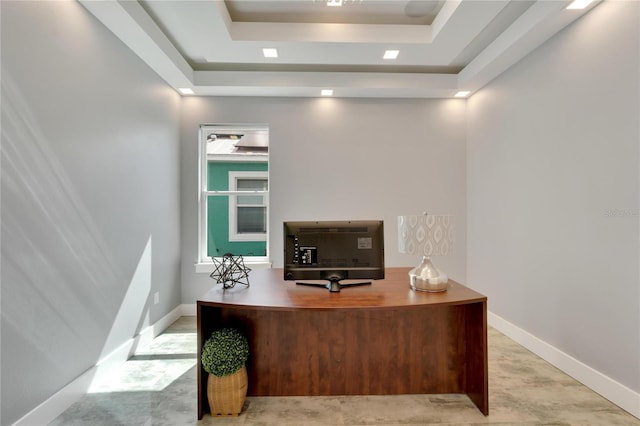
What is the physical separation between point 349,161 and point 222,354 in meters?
2.84

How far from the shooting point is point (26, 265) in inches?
74.5

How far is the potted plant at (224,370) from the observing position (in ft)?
6.57

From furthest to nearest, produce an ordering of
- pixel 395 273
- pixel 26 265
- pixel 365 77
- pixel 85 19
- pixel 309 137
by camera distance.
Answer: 1. pixel 309 137
2. pixel 365 77
3. pixel 395 273
4. pixel 85 19
5. pixel 26 265

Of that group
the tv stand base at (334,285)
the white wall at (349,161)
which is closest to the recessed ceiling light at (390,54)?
the white wall at (349,161)

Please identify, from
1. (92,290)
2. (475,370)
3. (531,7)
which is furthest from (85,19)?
(475,370)

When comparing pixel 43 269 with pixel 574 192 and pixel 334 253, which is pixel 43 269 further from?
pixel 574 192

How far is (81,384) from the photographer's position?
2.28 metres

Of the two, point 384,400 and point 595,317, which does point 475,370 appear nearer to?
point 384,400

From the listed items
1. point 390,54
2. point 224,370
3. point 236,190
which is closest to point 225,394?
point 224,370

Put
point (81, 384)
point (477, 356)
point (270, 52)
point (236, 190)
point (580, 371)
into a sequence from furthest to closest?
point (236, 190)
point (270, 52)
point (580, 371)
point (81, 384)
point (477, 356)

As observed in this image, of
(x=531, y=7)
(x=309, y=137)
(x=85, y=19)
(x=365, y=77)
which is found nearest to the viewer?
(x=85, y=19)

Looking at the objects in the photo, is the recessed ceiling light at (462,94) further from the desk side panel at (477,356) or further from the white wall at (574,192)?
the desk side panel at (477,356)

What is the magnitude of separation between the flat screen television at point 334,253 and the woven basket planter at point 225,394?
0.72 meters

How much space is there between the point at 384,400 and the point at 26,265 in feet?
7.75
